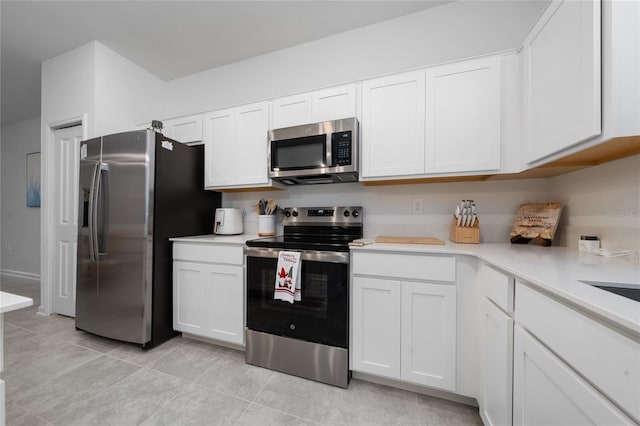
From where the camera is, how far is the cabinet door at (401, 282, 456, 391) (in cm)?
139

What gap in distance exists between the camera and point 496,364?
1.11m

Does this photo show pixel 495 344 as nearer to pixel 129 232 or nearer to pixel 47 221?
pixel 129 232

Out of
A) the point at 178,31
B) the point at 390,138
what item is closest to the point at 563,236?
the point at 390,138

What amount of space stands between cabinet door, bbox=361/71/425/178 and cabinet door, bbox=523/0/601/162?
1.92ft

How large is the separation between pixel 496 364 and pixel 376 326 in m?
0.61

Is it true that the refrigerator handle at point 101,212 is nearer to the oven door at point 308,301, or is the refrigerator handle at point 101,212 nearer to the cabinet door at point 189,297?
the cabinet door at point 189,297

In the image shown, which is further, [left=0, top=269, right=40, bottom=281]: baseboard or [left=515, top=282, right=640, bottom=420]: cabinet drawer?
[left=0, top=269, right=40, bottom=281]: baseboard

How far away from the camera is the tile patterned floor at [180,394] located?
132 centimetres

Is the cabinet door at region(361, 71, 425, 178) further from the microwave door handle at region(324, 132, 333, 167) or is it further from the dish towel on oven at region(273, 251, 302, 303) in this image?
the dish towel on oven at region(273, 251, 302, 303)

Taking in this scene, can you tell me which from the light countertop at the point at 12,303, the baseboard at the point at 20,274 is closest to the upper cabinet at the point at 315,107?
the light countertop at the point at 12,303

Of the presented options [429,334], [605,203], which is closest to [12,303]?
[429,334]

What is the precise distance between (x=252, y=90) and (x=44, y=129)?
2368mm

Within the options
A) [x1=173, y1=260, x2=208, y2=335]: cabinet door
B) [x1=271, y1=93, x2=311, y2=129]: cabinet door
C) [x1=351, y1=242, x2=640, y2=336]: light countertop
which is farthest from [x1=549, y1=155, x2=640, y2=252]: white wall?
[x1=173, y1=260, x2=208, y2=335]: cabinet door

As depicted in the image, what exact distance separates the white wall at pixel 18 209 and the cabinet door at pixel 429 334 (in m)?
5.91
